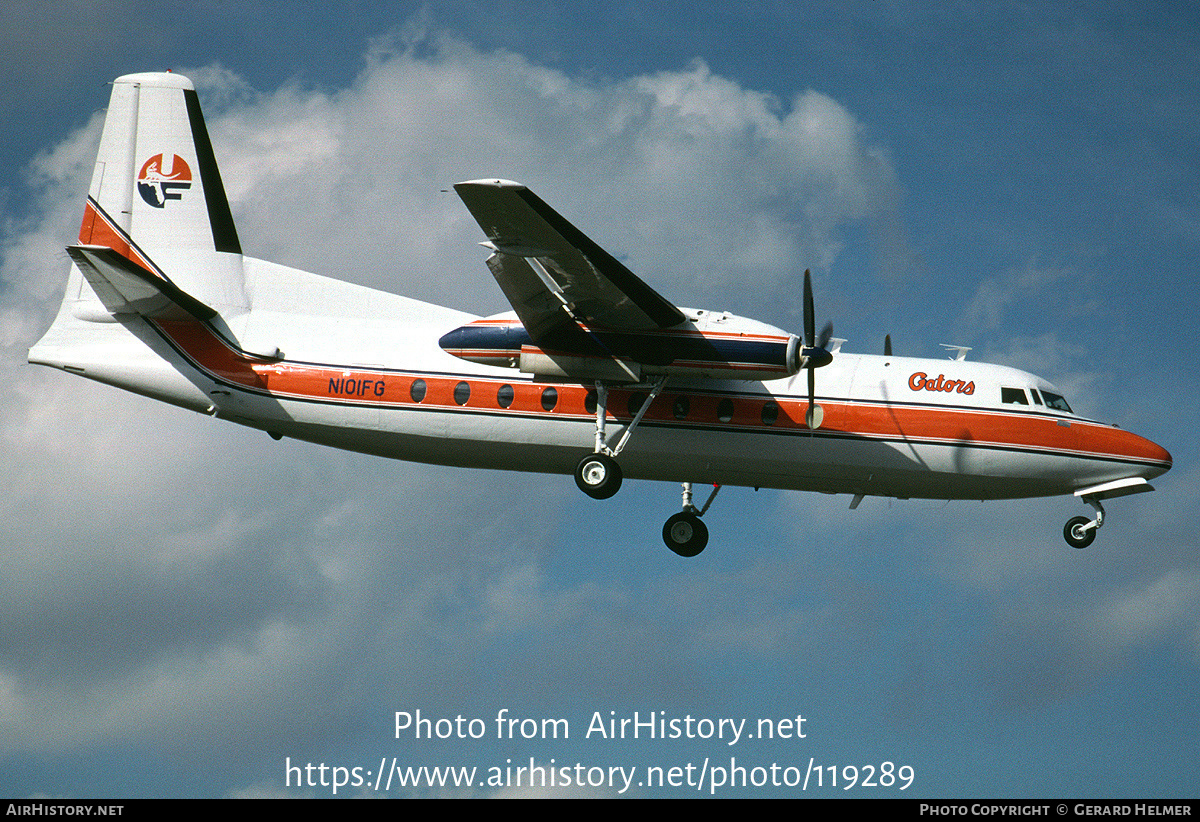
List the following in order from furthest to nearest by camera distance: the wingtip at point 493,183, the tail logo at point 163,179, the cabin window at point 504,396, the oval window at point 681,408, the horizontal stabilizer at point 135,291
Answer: the tail logo at point 163,179 < the cabin window at point 504,396 < the oval window at point 681,408 < the horizontal stabilizer at point 135,291 < the wingtip at point 493,183

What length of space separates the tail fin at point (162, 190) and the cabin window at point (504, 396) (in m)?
6.14

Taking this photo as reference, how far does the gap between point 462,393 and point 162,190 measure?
26.9 ft

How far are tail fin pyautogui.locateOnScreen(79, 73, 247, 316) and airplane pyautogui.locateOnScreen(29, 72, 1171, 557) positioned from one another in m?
0.78

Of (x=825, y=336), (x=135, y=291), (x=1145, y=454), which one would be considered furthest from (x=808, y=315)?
(x=135, y=291)

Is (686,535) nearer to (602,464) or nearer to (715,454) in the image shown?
(715,454)

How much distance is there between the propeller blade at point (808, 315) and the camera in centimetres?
2031

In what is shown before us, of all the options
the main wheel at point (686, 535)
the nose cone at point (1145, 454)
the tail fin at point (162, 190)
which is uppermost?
the tail fin at point (162, 190)

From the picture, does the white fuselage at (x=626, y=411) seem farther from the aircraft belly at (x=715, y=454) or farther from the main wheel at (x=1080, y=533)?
the main wheel at (x=1080, y=533)

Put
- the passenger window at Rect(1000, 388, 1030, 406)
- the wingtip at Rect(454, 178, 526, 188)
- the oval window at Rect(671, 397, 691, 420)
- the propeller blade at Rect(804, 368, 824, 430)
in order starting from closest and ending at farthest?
the wingtip at Rect(454, 178, 526, 188) → the propeller blade at Rect(804, 368, 824, 430) → the oval window at Rect(671, 397, 691, 420) → the passenger window at Rect(1000, 388, 1030, 406)

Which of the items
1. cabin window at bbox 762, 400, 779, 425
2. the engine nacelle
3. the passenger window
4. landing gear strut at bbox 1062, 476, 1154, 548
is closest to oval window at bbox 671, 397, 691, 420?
the engine nacelle

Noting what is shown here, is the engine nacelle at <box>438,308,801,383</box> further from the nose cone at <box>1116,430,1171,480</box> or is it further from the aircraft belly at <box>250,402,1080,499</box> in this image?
the nose cone at <box>1116,430,1171,480</box>

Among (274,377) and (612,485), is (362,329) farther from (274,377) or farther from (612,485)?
(612,485)

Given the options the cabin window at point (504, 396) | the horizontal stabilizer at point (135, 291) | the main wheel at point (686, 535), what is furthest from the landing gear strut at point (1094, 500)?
the horizontal stabilizer at point (135, 291)

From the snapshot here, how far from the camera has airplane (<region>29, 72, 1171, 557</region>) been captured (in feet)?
65.8
